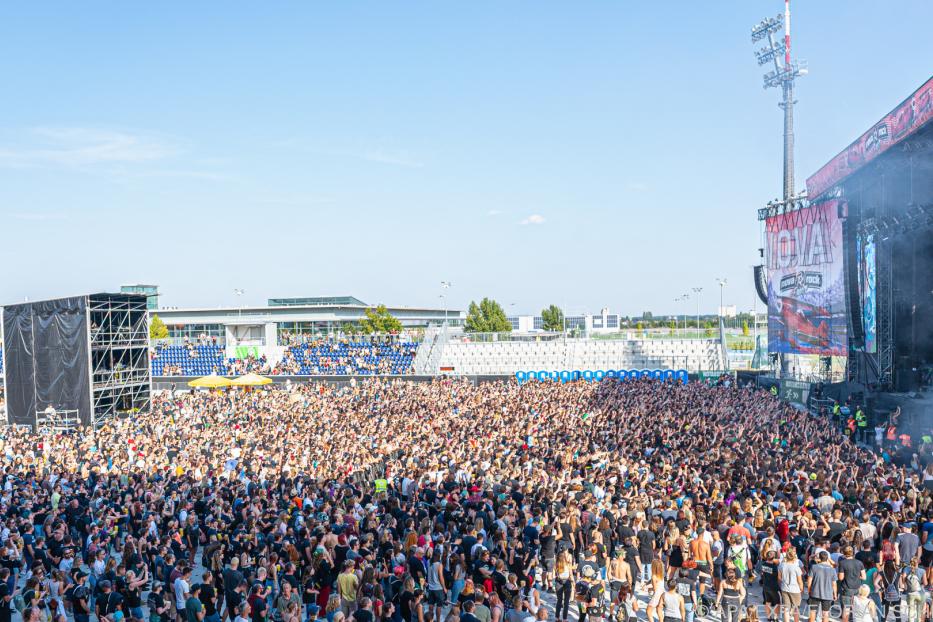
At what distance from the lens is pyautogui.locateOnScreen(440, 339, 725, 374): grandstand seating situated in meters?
43.2

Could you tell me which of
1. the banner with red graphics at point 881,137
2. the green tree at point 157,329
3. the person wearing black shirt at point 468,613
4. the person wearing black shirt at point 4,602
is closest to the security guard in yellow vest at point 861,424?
the banner with red graphics at point 881,137

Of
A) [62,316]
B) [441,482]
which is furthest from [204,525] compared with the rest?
[62,316]

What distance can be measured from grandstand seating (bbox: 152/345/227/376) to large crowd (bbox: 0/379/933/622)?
26.7 metres

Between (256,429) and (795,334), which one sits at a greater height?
(795,334)

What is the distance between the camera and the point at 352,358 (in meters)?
45.0

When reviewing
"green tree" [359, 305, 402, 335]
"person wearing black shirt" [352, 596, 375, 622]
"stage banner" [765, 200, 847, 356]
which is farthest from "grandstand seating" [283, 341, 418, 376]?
"person wearing black shirt" [352, 596, 375, 622]

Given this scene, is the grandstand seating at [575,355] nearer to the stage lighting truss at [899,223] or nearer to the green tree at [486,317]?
the stage lighting truss at [899,223]

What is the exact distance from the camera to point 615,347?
44.9 m

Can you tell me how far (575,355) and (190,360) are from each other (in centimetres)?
2342

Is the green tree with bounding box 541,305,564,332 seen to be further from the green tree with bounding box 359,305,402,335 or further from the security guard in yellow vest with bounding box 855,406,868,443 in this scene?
the security guard in yellow vest with bounding box 855,406,868,443

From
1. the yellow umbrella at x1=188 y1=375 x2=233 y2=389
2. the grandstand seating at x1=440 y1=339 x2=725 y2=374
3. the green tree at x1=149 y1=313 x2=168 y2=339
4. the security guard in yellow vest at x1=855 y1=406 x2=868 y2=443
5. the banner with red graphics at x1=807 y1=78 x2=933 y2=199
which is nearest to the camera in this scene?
→ the banner with red graphics at x1=807 y1=78 x2=933 y2=199

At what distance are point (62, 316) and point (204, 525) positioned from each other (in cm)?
2077

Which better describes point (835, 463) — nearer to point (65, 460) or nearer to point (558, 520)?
point (558, 520)

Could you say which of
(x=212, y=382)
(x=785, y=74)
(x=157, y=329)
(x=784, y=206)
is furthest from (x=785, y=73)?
(x=157, y=329)
